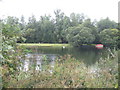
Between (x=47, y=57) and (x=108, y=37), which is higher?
(x=108, y=37)

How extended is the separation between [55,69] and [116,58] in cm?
119

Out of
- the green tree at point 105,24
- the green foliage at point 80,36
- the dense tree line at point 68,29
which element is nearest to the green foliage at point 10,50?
the dense tree line at point 68,29

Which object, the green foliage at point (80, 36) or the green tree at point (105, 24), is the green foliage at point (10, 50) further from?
the green tree at point (105, 24)

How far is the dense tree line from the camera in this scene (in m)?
33.7

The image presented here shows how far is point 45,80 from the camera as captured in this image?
8.48ft

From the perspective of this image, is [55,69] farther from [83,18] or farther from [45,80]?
[83,18]

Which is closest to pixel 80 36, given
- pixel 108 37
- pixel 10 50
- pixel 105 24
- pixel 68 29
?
pixel 68 29

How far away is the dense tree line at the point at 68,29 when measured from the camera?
33719mm

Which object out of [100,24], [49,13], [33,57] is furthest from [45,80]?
[49,13]

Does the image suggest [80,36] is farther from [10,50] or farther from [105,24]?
[10,50]

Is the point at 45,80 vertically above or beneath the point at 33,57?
beneath

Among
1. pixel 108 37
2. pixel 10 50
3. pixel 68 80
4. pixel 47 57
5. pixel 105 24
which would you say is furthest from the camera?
pixel 105 24

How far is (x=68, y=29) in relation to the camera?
35875 mm

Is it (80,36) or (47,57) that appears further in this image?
(80,36)
